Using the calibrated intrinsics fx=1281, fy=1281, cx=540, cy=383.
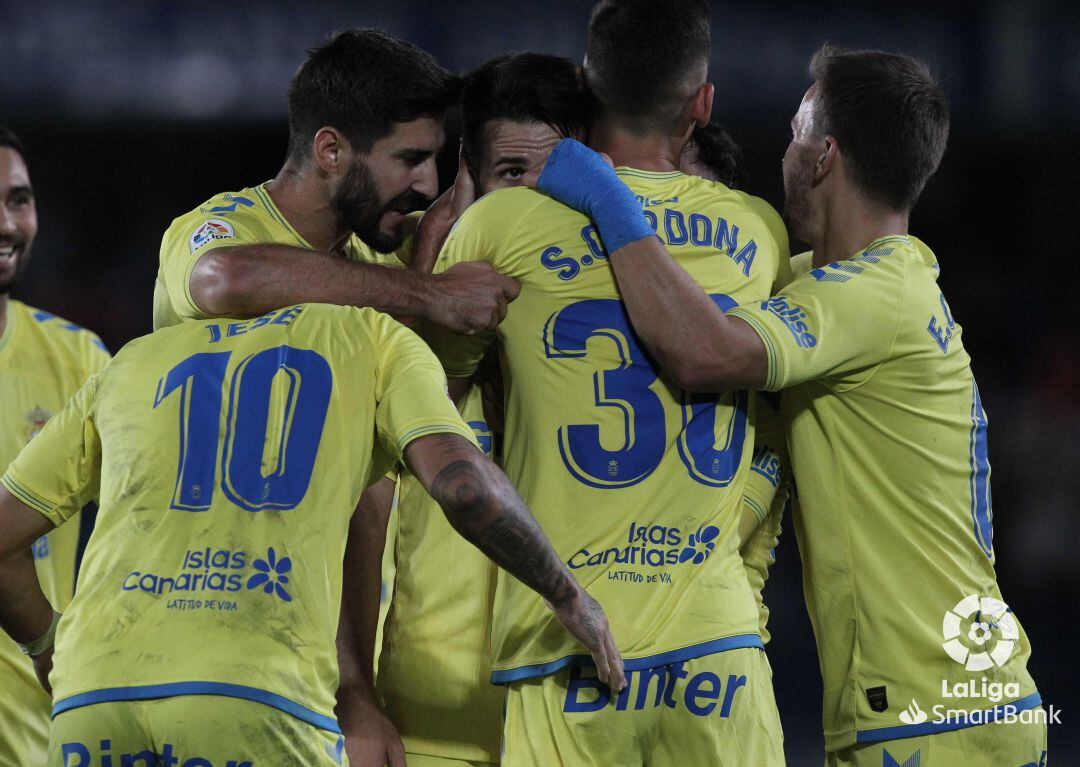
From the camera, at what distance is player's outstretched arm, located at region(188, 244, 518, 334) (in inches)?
123

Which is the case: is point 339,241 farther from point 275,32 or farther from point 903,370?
point 275,32

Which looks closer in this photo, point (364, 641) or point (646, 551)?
point (646, 551)

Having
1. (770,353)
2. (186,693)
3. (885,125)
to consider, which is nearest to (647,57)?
(885,125)

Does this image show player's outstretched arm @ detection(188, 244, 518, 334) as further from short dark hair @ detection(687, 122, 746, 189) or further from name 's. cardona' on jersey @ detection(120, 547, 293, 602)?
short dark hair @ detection(687, 122, 746, 189)

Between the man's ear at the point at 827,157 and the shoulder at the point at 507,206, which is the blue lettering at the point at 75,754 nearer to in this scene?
the shoulder at the point at 507,206

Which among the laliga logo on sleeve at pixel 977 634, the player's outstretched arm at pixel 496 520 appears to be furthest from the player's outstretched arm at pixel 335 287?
the laliga logo on sleeve at pixel 977 634

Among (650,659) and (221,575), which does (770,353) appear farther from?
(221,575)

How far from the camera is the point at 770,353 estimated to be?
9.88 ft

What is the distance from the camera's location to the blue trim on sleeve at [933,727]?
10.4 feet

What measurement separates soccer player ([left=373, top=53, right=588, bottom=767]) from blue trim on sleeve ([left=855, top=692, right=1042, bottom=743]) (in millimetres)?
957

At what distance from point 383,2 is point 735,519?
742 centimetres

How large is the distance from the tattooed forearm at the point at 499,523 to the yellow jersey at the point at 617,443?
287 mm

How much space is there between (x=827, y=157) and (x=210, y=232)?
166 centimetres

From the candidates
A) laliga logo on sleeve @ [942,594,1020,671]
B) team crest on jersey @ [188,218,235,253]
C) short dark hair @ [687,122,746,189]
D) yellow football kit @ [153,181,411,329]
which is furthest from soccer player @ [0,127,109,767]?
laliga logo on sleeve @ [942,594,1020,671]
